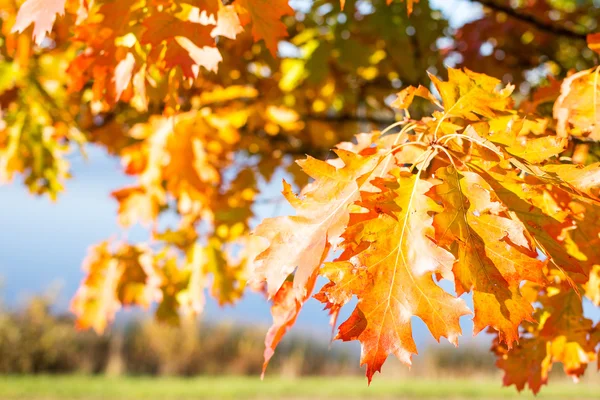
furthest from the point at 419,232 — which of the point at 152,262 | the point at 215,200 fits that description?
the point at 152,262

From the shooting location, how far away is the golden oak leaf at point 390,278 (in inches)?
42.0

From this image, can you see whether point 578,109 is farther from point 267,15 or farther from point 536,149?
point 267,15

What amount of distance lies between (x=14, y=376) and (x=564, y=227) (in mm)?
7786

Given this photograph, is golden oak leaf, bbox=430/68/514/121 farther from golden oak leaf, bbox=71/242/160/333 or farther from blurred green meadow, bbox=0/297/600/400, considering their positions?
blurred green meadow, bbox=0/297/600/400

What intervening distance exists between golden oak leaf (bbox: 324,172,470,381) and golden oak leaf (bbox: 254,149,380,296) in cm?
4

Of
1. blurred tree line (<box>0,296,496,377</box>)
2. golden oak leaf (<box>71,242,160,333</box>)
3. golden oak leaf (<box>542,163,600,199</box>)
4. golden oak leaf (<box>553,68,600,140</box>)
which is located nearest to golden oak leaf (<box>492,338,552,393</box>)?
Result: golden oak leaf (<box>553,68,600,140</box>)

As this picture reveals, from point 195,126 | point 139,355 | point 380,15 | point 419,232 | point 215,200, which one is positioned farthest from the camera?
point 139,355

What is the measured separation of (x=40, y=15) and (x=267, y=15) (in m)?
0.45

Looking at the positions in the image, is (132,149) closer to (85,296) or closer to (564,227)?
(85,296)

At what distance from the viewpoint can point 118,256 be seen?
10.4 ft

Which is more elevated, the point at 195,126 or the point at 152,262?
the point at 195,126

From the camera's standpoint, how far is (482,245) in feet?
3.59

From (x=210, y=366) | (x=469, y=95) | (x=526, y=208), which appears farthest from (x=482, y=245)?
(x=210, y=366)

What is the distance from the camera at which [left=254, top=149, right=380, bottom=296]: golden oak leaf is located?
1040 mm
